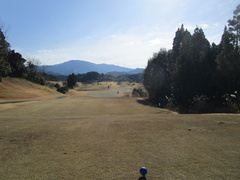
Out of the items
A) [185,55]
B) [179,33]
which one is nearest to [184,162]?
[185,55]

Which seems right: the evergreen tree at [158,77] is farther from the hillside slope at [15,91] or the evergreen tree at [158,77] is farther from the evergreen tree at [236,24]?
the hillside slope at [15,91]

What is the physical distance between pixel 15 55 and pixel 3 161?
170 ft

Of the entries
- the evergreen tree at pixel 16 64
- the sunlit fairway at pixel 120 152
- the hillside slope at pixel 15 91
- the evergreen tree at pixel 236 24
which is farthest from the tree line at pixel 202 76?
the evergreen tree at pixel 16 64

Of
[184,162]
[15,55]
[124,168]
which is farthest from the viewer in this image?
[15,55]

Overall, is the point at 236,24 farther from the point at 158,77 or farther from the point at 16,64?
the point at 16,64

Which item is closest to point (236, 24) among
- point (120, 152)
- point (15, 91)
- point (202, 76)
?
point (202, 76)

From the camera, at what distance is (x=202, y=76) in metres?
21.8

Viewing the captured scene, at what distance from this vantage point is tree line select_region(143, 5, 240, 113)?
18047 millimetres

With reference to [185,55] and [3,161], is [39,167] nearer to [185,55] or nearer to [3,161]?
[3,161]

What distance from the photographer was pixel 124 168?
3.56 meters

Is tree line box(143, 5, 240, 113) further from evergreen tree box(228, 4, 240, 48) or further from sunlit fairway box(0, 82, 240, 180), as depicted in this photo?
sunlit fairway box(0, 82, 240, 180)

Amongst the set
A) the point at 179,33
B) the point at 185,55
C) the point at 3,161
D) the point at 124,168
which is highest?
the point at 179,33

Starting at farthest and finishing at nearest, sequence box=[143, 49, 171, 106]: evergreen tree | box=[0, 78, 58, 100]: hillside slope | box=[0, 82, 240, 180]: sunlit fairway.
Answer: box=[0, 78, 58, 100]: hillside slope < box=[143, 49, 171, 106]: evergreen tree < box=[0, 82, 240, 180]: sunlit fairway

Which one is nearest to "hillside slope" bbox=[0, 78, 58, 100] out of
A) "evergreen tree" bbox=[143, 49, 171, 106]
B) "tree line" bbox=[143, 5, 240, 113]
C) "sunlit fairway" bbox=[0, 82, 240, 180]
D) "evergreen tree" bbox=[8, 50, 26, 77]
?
"evergreen tree" bbox=[8, 50, 26, 77]
